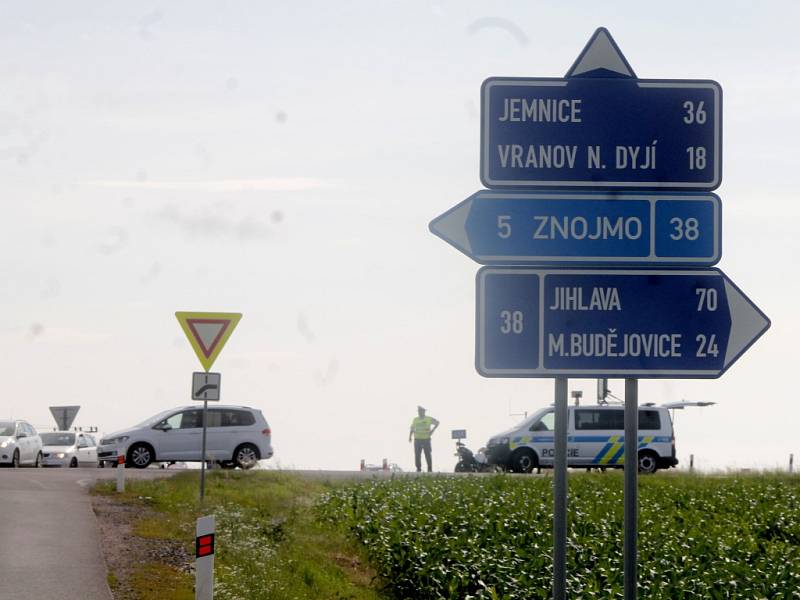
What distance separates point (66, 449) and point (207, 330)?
22976 mm

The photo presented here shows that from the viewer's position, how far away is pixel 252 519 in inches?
706

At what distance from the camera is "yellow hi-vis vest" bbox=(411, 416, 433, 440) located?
31.5 metres

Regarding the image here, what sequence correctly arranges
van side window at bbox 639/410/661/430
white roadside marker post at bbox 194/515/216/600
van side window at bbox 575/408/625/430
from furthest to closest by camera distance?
van side window at bbox 639/410/661/430 → van side window at bbox 575/408/625/430 → white roadside marker post at bbox 194/515/216/600

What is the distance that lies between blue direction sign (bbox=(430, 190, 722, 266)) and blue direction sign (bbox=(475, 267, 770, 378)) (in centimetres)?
10

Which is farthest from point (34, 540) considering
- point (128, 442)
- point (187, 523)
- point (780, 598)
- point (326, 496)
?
point (128, 442)

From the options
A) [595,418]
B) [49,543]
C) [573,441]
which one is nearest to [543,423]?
[573,441]

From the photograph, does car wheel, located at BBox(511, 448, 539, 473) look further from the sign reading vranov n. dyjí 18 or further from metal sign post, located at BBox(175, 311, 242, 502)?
the sign reading vranov n. dyjí 18

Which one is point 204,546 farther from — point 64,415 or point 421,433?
point 64,415

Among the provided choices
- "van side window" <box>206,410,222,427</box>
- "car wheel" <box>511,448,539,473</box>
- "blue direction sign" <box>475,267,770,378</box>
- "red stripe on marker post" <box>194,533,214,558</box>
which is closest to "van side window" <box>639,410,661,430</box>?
"car wheel" <box>511,448,539,473</box>

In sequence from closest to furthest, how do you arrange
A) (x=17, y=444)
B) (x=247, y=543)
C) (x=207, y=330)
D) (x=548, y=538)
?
(x=548, y=538), (x=247, y=543), (x=207, y=330), (x=17, y=444)

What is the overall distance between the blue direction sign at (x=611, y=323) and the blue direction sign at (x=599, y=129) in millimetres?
573

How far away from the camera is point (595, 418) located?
3234cm

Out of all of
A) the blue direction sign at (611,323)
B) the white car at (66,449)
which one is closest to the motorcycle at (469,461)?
the white car at (66,449)

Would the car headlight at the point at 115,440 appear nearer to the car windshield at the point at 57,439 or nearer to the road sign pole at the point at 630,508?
the car windshield at the point at 57,439
